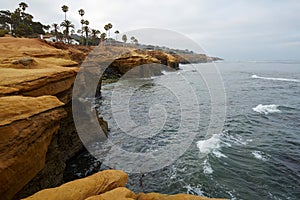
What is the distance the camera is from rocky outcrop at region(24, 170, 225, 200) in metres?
5.50

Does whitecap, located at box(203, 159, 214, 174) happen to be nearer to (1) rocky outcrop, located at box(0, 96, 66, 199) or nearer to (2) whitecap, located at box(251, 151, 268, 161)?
(2) whitecap, located at box(251, 151, 268, 161)

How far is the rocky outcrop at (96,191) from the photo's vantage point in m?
5.50

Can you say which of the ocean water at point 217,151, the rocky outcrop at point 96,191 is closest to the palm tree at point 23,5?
the ocean water at point 217,151

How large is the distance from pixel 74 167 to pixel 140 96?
77.0 ft

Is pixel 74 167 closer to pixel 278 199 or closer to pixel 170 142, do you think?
pixel 170 142

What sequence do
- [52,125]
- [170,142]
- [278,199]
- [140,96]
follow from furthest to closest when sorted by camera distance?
[140,96] < [170,142] < [278,199] < [52,125]

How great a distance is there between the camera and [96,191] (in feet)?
20.3

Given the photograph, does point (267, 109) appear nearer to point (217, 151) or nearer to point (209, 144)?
point (209, 144)

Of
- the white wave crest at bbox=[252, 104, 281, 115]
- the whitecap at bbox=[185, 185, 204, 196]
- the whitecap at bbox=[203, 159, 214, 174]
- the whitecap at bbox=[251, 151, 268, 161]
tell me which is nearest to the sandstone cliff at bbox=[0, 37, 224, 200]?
the whitecap at bbox=[185, 185, 204, 196]

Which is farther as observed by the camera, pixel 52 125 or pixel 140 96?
pixel 140 96

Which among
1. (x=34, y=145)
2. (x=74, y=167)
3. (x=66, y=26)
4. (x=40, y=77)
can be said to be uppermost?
(x=66, y=26)

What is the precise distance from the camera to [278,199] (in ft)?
31.2

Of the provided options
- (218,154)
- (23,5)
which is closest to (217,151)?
(218,154)

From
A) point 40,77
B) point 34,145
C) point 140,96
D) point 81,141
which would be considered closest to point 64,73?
point 40,77
